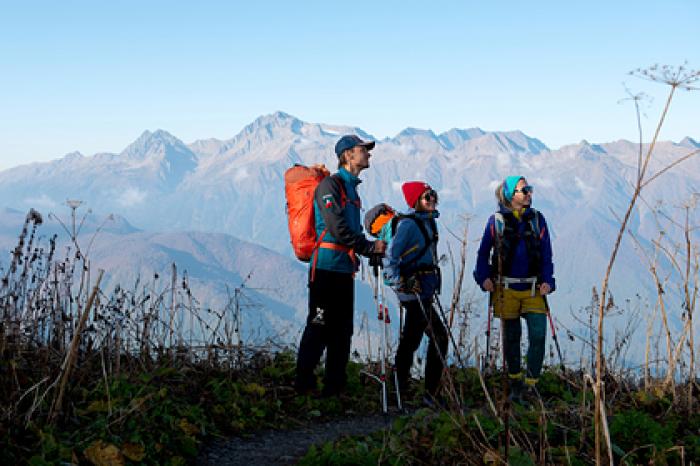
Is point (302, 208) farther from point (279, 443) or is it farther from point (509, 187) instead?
point (279, 443)

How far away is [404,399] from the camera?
6.89 m

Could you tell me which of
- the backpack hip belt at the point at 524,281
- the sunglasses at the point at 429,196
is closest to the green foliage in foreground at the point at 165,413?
the backpack hip belt at the point at 524,281

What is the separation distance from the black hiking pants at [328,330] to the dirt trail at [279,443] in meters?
0.44

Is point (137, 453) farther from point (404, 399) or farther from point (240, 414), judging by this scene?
point (404, 399)

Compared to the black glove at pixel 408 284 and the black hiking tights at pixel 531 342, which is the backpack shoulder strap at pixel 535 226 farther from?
the black glove at pixel 408 284

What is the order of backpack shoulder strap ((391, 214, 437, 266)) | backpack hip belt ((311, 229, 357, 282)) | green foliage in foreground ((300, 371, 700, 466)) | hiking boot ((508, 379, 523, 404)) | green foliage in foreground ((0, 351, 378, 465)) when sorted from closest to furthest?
green foliage in foreground ((300, 371, 700, 466)) < green foliage in foreground ((0, 351, 378, 465)) < backpack hip belt ((311, 229, 357, 282)) < hiking boot ((508, 379, 523, 404)) < backpack shoulder strap ((391, 214, 437, 266))

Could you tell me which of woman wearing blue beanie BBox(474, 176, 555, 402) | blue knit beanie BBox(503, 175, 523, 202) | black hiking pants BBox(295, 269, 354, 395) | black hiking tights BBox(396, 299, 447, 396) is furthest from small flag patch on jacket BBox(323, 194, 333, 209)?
blue knit beanie BBox(503, 175, 523, 202)

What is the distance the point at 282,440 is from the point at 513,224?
258 centimetres

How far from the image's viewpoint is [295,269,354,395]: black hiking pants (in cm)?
607

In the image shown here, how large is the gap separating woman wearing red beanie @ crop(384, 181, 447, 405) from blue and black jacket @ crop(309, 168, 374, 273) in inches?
15.3

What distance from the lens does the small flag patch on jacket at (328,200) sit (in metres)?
5.84

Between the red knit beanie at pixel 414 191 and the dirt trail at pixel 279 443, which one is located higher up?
the red knit beanie at pixel 414 191

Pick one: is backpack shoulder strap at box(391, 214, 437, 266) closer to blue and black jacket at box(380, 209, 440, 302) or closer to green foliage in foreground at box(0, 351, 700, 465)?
blue and black jacket at box(380, 209, 440, 302)

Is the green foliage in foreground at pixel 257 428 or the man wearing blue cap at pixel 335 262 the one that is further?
the man wearing blue cap at pixel 335 262
